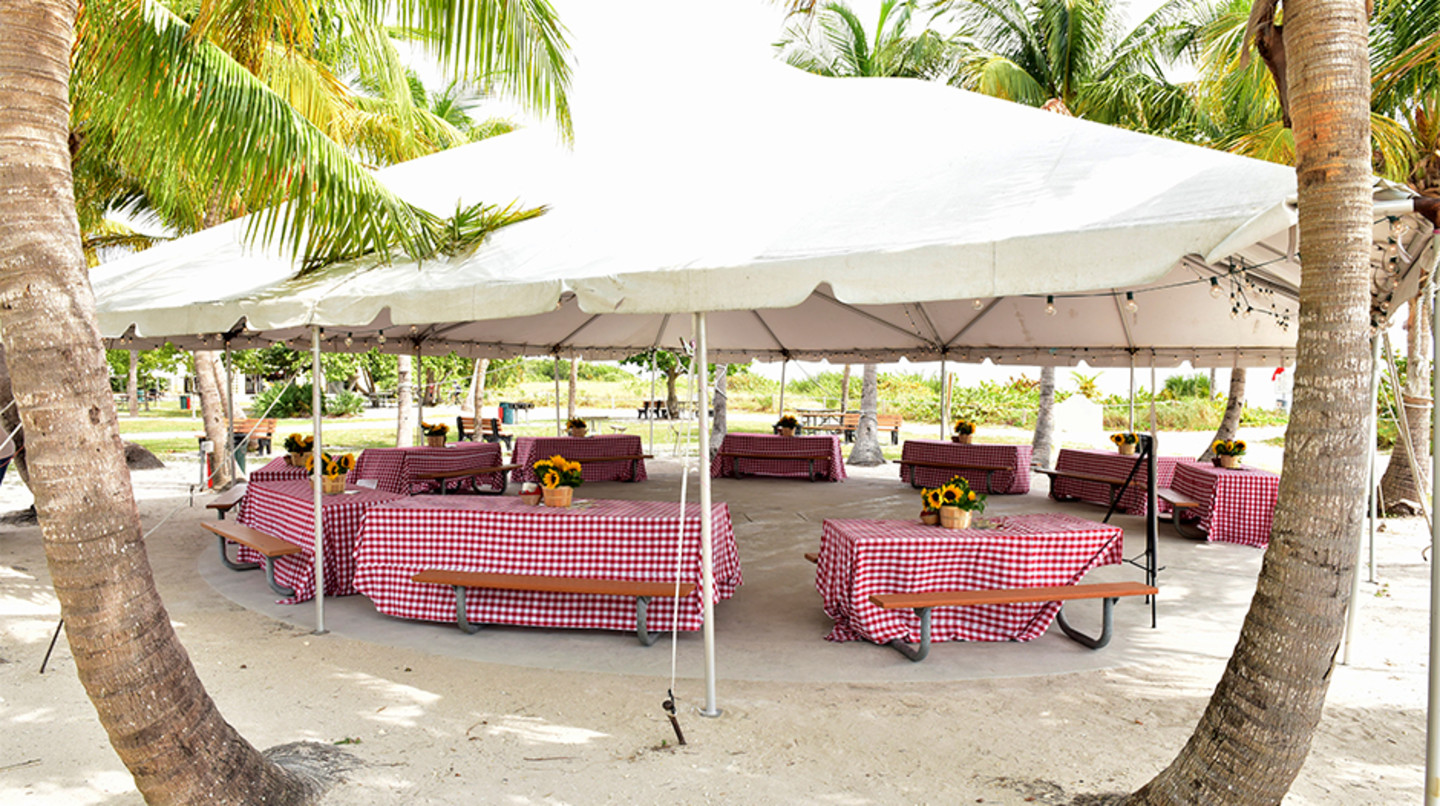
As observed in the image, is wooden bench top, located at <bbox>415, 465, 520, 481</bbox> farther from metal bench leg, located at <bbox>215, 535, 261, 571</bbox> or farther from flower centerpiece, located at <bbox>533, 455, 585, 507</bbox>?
flower centerpiece, located at <bbox>533, 455, 585, 507</bbox>

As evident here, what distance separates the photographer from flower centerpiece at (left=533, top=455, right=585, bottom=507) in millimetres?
5578

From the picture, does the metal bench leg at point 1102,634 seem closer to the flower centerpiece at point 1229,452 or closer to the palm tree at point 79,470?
the palm tree at point 79,470

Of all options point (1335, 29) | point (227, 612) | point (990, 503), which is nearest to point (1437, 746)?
A: point (1335, 29)

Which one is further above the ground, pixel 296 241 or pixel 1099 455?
pixel 296 241

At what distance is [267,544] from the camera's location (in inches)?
245

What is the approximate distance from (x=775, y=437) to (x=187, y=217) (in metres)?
10.1

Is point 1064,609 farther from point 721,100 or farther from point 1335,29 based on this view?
point 721,100

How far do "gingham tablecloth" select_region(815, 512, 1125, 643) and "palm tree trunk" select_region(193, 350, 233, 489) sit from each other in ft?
35.1

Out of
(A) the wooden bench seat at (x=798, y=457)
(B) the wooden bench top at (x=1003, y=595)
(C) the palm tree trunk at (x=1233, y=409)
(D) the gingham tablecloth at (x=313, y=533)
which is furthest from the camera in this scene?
(A) the wooden bench seat at (x=798, y=457)

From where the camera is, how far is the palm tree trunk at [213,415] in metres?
12.4

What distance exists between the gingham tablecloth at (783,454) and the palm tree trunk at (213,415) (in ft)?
24.7

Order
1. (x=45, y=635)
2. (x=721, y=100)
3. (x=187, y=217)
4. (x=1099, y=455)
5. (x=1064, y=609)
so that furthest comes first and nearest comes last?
1. (x=187, y=217)
2. (x=1099, y=455)
3. (x=721, y=100)
4. (x=1064, y=609)
5. (x=45, y=635)

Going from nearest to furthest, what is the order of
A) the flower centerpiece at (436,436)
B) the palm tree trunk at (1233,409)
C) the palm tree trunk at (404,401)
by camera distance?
the flower centerpiece at (436,436), the palm tree trunk at (1233,409), the palm tree trunk at (404,401)

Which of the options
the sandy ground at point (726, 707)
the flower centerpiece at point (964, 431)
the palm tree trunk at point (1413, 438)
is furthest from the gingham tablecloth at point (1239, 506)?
the flower centerpiece at point (964, 431)
